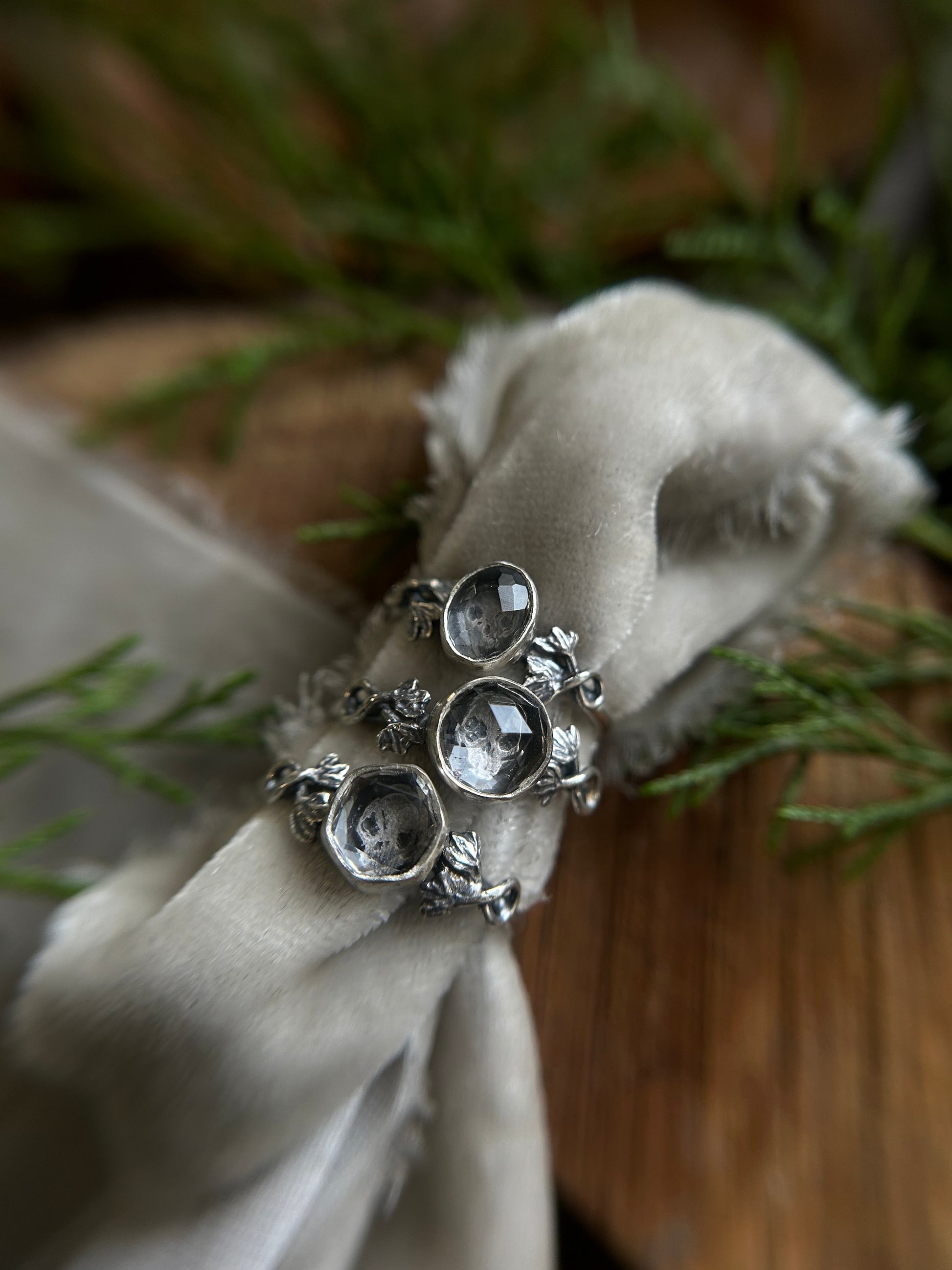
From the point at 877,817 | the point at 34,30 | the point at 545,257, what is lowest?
the point at 877,817

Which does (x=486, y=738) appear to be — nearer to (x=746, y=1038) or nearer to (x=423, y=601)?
(x=423, y=601)

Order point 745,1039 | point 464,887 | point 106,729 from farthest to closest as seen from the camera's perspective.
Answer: point 106,729 < point 745,1039 < point 464,887

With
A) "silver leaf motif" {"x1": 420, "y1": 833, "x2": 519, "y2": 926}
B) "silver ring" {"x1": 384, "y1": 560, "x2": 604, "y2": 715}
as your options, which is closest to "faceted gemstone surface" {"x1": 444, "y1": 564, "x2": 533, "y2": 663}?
"silver ring" {"x1": 384, "y1": 560, "x2": 604, "y2": 715}

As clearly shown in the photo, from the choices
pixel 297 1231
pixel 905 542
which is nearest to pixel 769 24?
pixel 905 542

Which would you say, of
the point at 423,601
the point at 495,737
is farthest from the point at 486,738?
the point at 423,601

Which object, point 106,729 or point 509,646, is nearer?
point 509,646

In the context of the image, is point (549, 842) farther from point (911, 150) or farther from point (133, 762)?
point (911, 150)

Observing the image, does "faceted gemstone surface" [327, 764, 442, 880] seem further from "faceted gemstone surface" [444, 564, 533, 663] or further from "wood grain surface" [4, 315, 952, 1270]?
"wood grain surface" [4, 315, 952, 1270]
